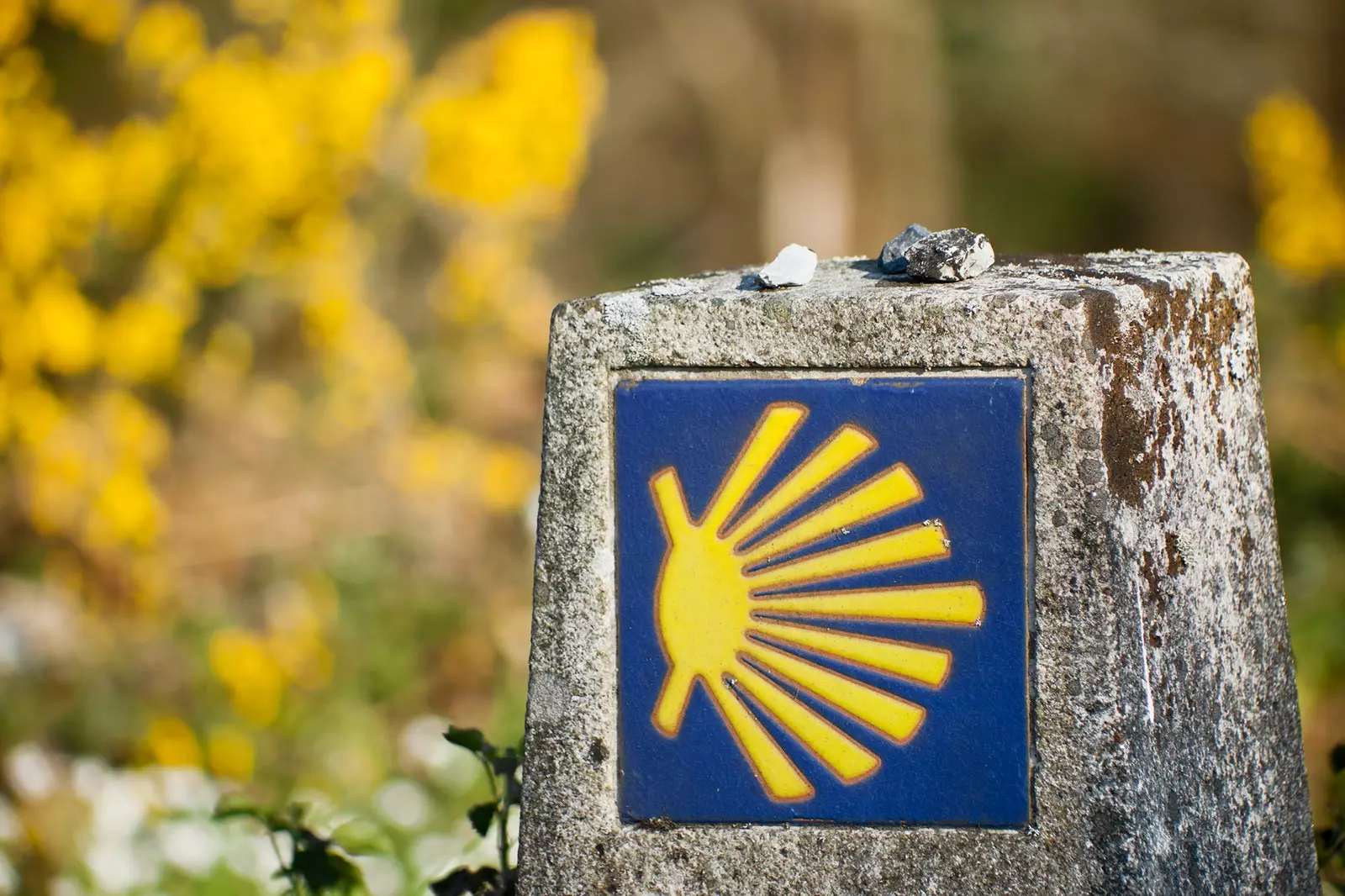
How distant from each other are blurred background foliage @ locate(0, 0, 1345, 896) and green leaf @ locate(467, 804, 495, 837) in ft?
1.22

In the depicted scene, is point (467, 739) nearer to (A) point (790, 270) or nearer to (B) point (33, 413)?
(A) point (790, 270)

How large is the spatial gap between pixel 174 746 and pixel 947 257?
2150 mm

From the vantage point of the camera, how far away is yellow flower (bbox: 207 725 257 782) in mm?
2969

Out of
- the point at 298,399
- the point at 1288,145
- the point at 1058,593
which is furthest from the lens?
the point at 298,399

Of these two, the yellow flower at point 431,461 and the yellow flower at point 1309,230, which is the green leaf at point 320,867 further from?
the yellow flower at point 1309,230

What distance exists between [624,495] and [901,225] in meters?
4.65

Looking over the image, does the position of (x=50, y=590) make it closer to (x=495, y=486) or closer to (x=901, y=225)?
(x=495, y=486)

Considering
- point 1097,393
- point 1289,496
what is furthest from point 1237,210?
point 1097,393

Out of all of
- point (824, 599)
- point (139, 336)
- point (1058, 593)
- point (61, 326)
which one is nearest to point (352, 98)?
point (139, 336)

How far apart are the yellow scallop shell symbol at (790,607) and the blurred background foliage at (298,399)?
0.82m

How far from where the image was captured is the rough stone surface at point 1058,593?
1.50m

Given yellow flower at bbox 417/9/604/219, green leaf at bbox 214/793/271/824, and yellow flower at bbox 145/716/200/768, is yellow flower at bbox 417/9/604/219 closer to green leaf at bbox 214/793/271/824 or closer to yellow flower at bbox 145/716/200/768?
yellow flower at bbox 145/716/200/768

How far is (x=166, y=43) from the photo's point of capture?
332cm

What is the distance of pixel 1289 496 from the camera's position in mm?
4043
